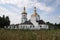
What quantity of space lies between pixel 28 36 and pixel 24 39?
1.01 ft

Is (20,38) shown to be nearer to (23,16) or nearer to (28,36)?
(28,36)

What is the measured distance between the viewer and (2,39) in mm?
6012

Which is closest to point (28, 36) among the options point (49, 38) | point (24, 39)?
point (24, 39)

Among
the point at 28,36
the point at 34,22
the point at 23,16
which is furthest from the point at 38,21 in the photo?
the point at 28,36

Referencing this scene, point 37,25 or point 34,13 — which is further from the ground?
point 34,13

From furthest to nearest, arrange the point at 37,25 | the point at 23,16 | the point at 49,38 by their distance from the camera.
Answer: the point at 23,16, the point at 37,25, the point at 49,38

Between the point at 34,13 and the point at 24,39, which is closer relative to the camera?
the point at 24,39

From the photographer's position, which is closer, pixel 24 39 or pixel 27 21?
pixel 24 39

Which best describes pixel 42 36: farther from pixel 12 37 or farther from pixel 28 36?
pixel 12 37

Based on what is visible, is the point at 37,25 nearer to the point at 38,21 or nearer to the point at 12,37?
the point at 38,21

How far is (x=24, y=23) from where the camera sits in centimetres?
7594

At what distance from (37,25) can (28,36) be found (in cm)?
6723

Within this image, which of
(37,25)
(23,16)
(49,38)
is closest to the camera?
(49,38)

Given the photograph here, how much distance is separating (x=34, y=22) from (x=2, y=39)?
6817 centimetres
